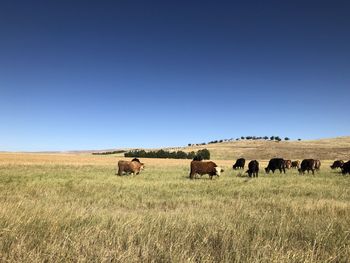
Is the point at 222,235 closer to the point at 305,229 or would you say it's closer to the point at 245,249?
the point at 245,249

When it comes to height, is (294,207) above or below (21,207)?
below

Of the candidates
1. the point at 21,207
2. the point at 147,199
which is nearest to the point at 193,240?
the point at 21,207

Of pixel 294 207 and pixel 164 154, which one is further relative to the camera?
→ pixel 164 154

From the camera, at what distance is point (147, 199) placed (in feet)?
40.4

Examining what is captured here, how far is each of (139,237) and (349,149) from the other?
89.2 meters

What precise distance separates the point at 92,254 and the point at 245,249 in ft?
6.99

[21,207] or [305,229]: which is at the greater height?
[21,207]

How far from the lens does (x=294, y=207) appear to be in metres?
9.86

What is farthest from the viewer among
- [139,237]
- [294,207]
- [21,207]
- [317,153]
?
[317,153]

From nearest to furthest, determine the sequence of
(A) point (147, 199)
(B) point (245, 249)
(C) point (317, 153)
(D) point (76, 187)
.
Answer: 1. (B) point (245, 249)
2. (A) point (147, 199)
3. (D) point (76, 187)
4. (C) point (317, 153)

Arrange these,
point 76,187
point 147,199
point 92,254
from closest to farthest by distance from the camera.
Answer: point 92,254 → point 147,199 → point 76,187

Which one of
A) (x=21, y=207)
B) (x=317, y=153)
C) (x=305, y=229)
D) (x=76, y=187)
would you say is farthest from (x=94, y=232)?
(x=317, y=153)

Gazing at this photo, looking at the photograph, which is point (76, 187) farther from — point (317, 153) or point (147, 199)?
point (317, 153)

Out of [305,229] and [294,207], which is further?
[294,207]
